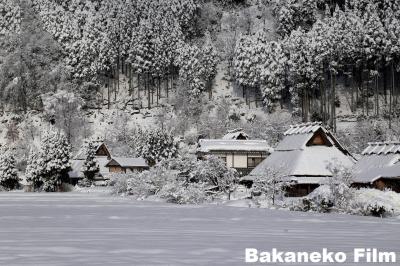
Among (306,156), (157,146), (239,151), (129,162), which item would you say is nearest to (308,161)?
(306,156)

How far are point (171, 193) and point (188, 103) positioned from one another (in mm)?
58960

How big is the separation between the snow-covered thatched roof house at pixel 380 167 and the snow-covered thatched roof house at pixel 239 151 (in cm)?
2645

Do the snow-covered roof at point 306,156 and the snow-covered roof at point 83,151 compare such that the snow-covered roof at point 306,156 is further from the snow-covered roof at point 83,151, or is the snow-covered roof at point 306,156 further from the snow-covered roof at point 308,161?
the snow-covered roof at point 83,151

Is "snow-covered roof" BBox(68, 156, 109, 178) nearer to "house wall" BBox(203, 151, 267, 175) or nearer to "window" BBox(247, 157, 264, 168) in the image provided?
"house wall" BBox(203, 151, 267, 175)

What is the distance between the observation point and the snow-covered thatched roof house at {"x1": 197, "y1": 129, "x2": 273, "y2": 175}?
252 ft

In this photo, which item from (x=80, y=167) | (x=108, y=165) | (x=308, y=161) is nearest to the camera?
(x=308, y=161)

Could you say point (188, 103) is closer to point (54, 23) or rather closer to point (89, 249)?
point (54, 23)

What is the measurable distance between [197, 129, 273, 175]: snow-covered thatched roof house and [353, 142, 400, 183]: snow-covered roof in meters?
26.6

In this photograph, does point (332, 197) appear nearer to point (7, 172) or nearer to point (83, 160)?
point (7, 172)

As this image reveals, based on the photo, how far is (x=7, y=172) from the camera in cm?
7812

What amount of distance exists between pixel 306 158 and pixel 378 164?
676 centimetres

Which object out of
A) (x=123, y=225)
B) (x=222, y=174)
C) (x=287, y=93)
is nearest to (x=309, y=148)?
(x=222, y=174)

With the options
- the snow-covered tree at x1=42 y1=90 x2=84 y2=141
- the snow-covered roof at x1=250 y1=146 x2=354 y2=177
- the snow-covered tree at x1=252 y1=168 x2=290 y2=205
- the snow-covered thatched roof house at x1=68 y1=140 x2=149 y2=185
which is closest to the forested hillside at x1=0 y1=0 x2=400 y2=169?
the snow-covered tree at x1=42 y1=90 x2=84 y2=141

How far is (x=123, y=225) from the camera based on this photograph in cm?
2269
